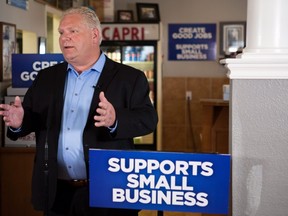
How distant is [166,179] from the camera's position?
65.6 inches

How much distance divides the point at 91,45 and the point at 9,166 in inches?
72.5

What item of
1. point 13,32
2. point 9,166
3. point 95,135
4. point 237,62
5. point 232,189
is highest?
point 13,32

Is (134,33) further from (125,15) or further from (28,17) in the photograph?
(28,17)

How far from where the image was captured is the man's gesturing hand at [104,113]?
5.81 feet

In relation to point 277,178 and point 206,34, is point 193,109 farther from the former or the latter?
point 277,178

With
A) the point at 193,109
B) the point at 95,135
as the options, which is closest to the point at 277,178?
the point at 95,135

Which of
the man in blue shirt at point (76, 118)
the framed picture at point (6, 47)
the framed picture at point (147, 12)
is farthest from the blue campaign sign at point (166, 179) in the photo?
the framed picture at point (147, 12)

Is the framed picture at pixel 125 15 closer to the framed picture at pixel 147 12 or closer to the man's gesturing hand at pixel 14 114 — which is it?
the framed picture at pixel 147 12

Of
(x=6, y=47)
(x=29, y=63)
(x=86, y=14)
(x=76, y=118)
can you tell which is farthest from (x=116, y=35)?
(x=76, y=118)

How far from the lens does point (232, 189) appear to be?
213cm

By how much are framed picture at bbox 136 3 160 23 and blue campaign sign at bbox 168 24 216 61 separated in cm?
42

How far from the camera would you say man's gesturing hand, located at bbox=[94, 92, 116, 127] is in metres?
1.77

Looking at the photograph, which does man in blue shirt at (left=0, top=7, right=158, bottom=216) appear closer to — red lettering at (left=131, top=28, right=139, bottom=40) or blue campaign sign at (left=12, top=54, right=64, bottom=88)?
blue campaign sign at (left=12, top=54, right=64, bottom=88)

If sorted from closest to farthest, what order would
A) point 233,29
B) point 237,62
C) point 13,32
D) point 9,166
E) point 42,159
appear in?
point 237,62 → point 42,159 → point 9,166 → point 13,32 → point 233,29
